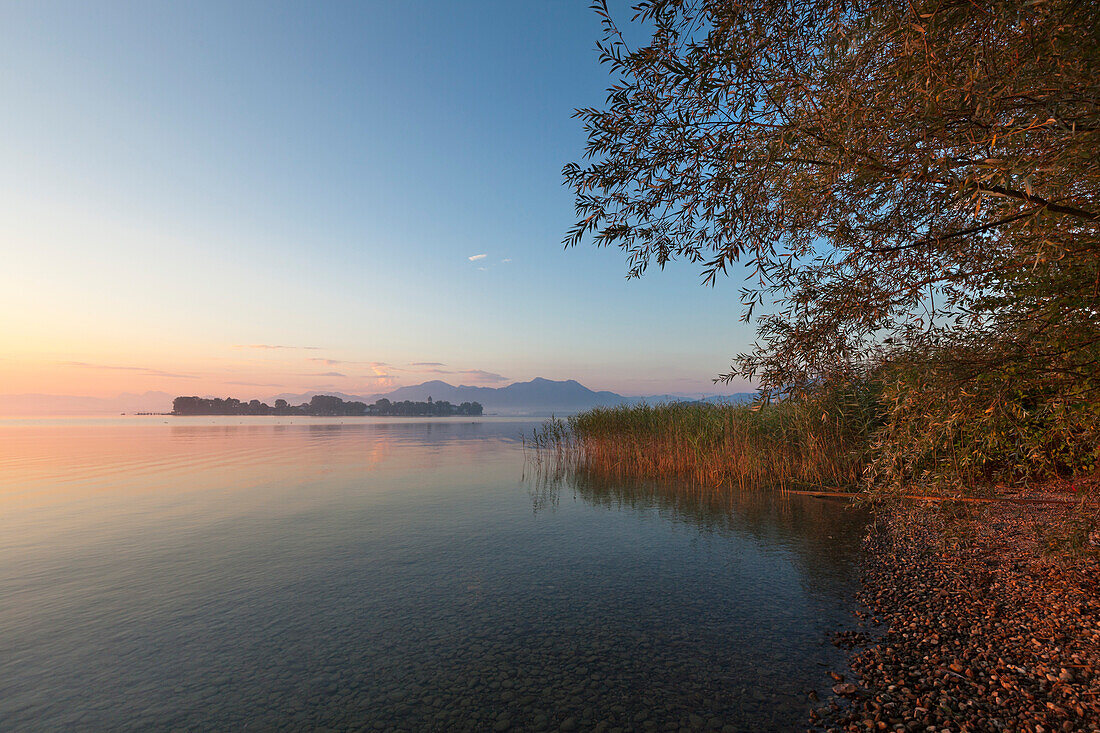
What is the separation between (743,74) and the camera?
516 centimetres

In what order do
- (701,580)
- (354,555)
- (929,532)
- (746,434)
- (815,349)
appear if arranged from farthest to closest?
(746,434) < (929,532) < (354,555) < (701,580) < (815,349)

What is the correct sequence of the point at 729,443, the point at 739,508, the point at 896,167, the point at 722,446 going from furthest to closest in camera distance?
the point at 722,446 < the point at 729,443 < the point at 739,508 < the point at 896,167

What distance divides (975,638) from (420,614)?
23.6 feet

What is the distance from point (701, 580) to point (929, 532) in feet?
A: 20.4

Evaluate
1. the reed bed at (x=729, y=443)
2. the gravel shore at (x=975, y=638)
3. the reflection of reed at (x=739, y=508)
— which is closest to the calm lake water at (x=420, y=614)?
the reflection of reed at (x=739, y=508)

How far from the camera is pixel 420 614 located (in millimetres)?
Answer: 6871

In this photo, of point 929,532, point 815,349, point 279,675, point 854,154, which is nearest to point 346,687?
point 279,675

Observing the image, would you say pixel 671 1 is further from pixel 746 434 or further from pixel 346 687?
pixel 746 434

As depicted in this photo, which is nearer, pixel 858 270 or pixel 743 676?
pixel 743 676

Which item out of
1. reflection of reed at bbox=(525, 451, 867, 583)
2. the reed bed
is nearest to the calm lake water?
reflection of reed at bbox=(525, 451, 867, 583)

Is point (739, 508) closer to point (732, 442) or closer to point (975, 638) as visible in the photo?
point (732, 442)

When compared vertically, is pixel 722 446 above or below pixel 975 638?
above

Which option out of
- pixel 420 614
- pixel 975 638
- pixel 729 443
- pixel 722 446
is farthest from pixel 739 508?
pixel 420 614

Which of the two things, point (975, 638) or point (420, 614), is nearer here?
point (975, 638)
